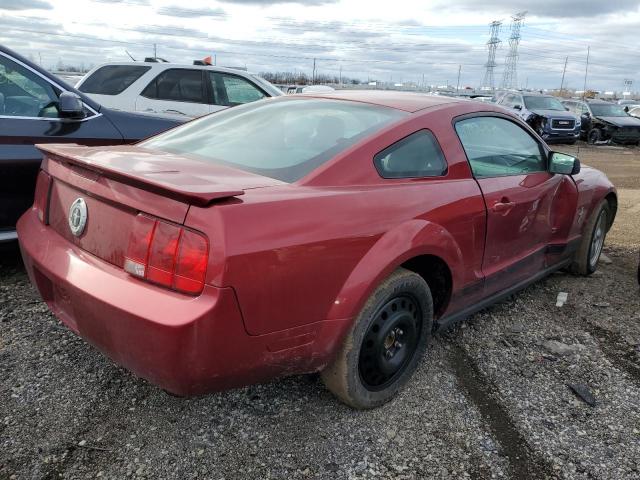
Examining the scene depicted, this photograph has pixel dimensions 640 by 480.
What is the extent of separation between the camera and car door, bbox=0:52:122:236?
3.87 metres

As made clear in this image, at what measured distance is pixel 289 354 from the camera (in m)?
2.23

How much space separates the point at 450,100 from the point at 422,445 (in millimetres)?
1978

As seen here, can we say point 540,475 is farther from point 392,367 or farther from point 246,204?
point 246,204

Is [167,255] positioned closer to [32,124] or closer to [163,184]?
[163,184]

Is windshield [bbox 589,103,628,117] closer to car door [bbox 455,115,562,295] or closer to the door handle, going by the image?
car door [bbox 455,115,562,295]

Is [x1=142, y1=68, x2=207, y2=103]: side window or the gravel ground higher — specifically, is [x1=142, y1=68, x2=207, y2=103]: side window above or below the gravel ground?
above

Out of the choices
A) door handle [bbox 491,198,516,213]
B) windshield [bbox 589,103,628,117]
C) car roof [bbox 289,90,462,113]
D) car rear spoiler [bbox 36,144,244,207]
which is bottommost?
door handle [bbox 491,198,516,213]

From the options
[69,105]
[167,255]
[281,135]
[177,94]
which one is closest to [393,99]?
[281,135]

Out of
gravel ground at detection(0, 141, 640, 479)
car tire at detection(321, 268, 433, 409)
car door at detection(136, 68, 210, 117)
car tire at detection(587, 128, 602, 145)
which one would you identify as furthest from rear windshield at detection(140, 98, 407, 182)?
car tire at detection(587, 128, 602, 145)

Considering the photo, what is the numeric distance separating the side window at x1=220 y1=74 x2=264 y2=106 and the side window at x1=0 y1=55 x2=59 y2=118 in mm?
4357

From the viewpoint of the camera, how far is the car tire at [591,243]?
14.9 feet

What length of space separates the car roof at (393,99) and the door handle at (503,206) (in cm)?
65

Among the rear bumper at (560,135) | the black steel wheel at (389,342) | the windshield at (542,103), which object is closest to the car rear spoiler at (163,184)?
the black steel wheel at (389,342)

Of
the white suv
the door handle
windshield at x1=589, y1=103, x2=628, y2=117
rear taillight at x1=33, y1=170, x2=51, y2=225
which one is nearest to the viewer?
rear taillight at x1=33, y1=170, x2=51, y2=225
